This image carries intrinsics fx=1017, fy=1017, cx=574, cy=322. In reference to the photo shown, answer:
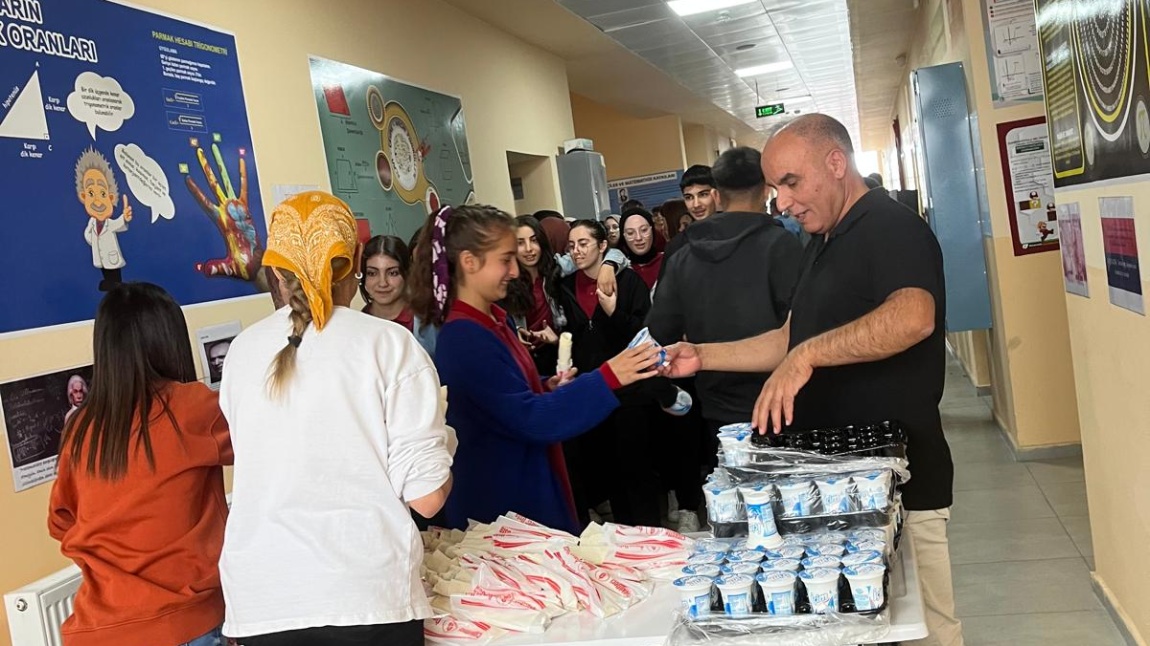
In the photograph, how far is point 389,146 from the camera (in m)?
5.83

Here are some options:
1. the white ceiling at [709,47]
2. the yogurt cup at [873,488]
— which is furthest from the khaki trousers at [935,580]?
the white ceiling at [709,47]

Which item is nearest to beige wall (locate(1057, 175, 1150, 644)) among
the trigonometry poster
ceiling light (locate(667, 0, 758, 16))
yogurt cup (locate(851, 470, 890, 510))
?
yogurt cup (locate(851, 470, 890, 510))

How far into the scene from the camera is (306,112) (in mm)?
4926

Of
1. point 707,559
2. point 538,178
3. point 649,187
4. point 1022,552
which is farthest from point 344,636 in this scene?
point 649,187

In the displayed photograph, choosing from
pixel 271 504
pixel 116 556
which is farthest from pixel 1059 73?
pixel 116 556

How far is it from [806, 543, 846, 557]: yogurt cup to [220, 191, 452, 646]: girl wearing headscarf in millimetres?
692

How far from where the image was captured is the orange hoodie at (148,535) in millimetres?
2340

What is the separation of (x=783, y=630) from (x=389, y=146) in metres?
4.58

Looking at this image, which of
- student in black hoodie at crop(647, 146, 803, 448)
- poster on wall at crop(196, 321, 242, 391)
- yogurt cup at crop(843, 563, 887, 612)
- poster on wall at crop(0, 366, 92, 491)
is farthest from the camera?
poster on wall at crop(196, 321, 242, 391)

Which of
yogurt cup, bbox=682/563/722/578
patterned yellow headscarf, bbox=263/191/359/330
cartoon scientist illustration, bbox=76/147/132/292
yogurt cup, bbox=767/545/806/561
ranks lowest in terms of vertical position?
yogurt cup, bbox=682/563/722/578

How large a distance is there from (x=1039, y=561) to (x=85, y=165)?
13.0ft

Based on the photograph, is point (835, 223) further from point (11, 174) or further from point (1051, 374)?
point (1051, 374)

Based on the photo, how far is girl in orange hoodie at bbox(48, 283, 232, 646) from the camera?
7.65 ft

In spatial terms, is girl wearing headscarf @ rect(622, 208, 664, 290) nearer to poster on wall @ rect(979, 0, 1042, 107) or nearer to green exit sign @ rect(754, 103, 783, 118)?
poster on wall @ rect(979, 0, 1042, 107)
